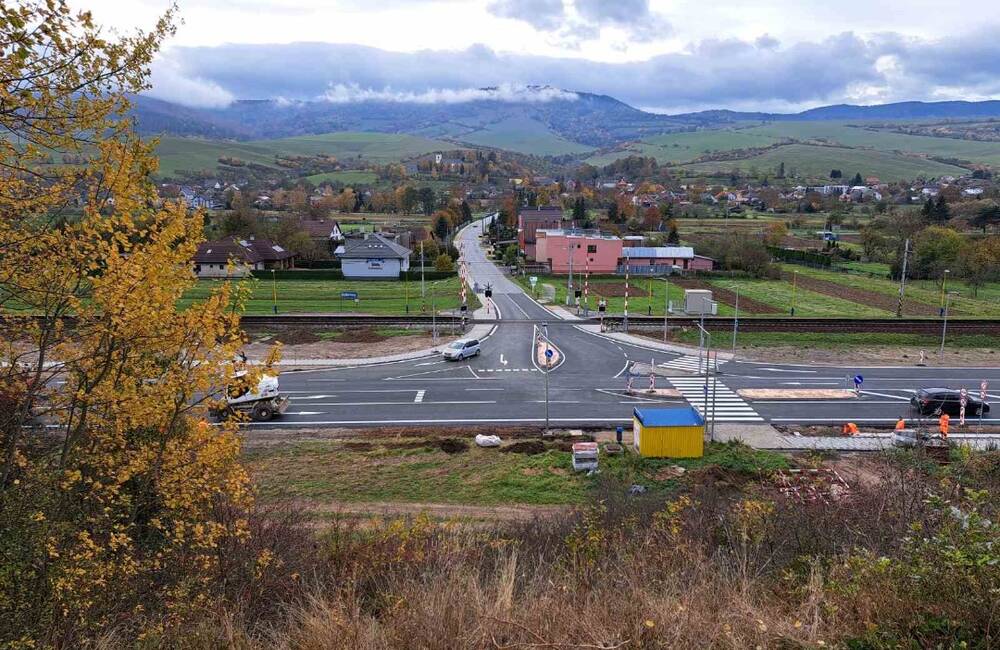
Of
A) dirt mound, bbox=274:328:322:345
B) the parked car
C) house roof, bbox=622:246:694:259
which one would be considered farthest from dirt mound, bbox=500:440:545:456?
house roof, bbox=622:246:694:259

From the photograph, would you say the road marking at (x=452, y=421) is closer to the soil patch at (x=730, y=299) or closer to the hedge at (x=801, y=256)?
the soil patch at (x=730, y=299)

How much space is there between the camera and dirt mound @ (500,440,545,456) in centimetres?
2084

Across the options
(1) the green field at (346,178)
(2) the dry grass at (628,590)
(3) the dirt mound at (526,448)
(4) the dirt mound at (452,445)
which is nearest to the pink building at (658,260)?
(3) the dirt mound at (526,448)

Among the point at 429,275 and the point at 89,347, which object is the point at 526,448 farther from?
the point at 429,275

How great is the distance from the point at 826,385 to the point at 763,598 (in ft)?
83.9

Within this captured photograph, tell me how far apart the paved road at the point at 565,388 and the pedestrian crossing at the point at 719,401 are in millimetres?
47

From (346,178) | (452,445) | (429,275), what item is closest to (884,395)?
(452,445)

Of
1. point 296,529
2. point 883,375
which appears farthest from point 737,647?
point 883,375

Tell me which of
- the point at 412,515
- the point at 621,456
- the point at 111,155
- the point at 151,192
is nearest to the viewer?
the point at 111,155

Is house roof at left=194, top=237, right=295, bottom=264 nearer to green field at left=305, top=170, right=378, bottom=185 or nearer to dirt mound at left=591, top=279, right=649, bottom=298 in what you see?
dirt mound at left=591, top=279, right=649, bottom=298

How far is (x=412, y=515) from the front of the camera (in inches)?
620

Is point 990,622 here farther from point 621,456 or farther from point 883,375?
point 883,375

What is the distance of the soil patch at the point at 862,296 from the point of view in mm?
46688

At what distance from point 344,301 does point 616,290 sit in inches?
995
